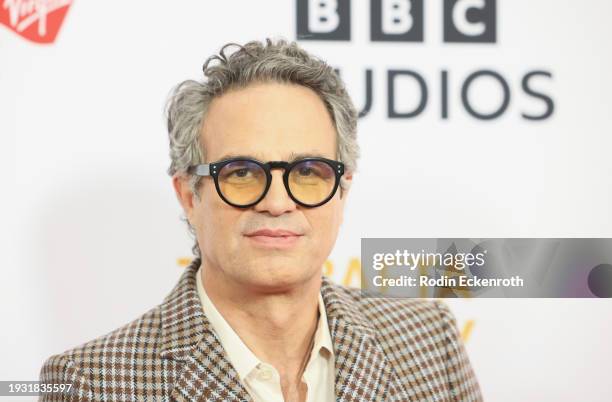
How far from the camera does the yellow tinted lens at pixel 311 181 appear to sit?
1.40 meters

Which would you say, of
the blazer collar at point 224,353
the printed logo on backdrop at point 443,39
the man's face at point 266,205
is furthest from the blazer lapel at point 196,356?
the printed logo on backdrop at point 443,39

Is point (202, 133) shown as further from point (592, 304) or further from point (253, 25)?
point (592, 304)

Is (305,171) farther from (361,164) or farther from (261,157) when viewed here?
(361,164)

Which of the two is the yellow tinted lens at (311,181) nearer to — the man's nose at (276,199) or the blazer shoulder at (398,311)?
the man's nose at (276,199)

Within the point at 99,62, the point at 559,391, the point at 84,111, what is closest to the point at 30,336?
the point at 84,111

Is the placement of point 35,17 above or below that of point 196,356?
above

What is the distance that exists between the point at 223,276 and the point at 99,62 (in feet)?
2.22

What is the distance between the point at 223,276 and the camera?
147 centimetres

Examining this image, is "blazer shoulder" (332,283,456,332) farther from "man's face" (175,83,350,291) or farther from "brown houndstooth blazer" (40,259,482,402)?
"man's face" (175,83,350,291)

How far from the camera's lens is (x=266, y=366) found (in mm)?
1446

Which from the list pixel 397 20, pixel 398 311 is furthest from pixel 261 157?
pixel 397 20

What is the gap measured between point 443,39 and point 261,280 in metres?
0.87

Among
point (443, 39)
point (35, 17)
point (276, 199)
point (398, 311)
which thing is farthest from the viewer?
point (443, 39)

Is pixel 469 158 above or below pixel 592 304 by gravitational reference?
above
